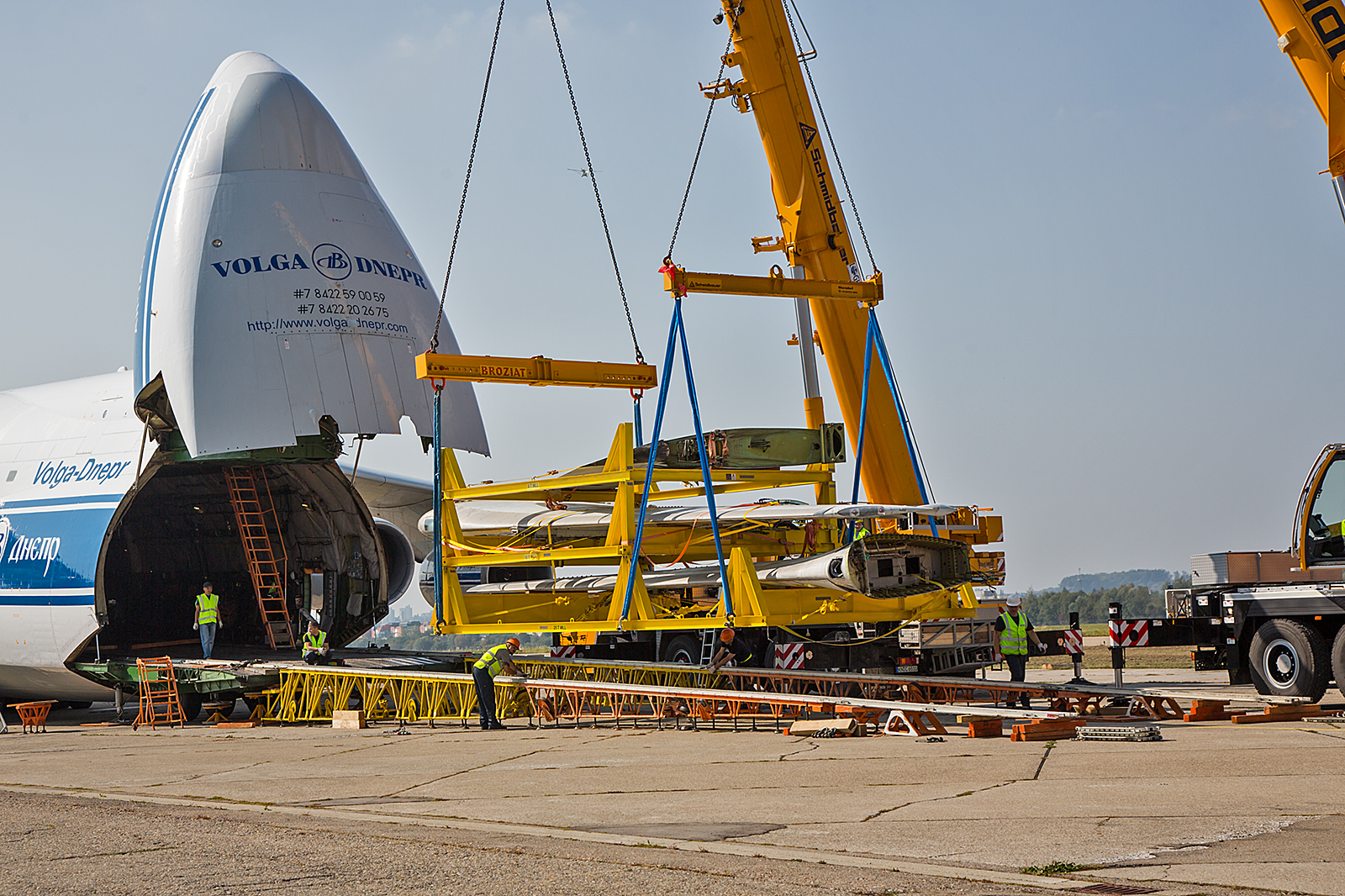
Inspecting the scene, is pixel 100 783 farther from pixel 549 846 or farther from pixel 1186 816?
pixel 1186 816

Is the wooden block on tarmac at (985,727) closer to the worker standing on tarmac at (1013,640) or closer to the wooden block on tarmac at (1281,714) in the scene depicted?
the wooden block on tarmac at (1281,714)

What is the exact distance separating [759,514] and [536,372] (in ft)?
11.1

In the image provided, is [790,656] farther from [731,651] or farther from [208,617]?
[208,617]

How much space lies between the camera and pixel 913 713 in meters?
11.3

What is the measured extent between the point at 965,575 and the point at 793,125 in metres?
7.30

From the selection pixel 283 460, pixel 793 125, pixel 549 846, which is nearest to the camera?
pixel 549 846

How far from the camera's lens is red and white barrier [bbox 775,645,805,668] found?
593 inches

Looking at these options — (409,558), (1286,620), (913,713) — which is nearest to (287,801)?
(913,713)

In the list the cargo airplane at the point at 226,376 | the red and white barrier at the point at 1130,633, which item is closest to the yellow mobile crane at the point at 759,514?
the red and white barrier at the point at 1130,633

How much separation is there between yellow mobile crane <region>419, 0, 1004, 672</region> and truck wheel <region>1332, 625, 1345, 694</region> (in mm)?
3642

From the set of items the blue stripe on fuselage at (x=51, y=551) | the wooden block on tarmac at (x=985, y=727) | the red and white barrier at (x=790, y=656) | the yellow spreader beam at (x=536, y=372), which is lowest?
the wooden block on tarmac at (x=985, y=727)

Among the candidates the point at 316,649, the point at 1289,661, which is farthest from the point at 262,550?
the point at 1289,661

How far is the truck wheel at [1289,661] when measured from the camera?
42.3 feet

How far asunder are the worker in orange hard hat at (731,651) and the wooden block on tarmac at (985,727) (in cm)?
342
